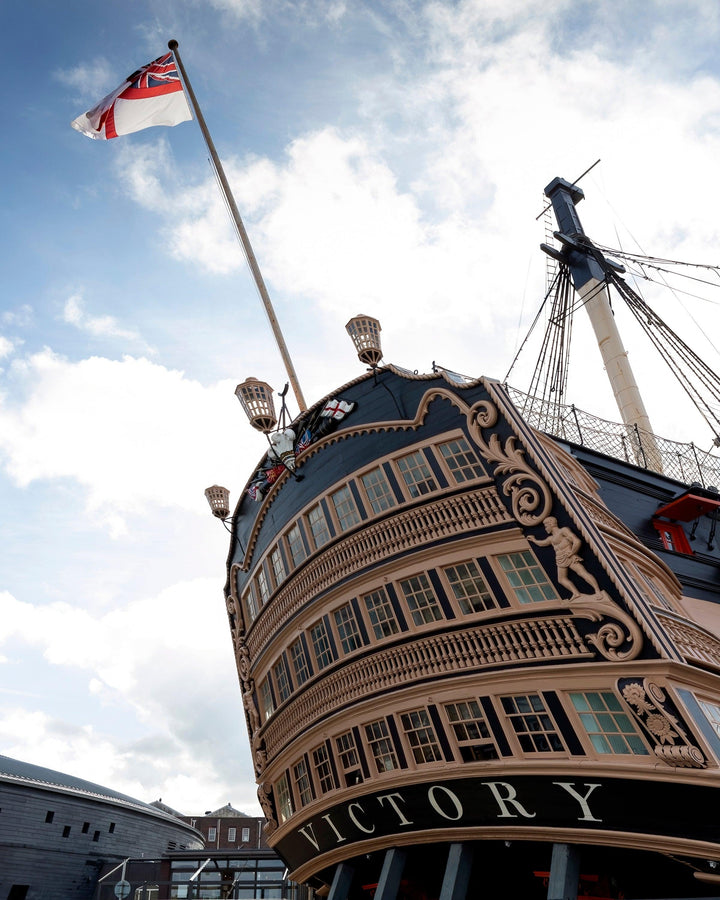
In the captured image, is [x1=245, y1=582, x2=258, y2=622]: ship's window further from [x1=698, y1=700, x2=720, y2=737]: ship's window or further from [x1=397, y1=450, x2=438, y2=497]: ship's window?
[x1=698, y1=700, x2=720, y2=737]: ship's window

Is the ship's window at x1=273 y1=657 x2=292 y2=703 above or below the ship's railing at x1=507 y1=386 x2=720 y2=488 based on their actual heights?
below

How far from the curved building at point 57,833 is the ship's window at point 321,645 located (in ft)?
95.4

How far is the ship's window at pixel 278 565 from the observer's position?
20797 millimetres

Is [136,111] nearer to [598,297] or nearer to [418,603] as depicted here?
[418,603]

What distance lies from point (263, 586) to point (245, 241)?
12852 mm

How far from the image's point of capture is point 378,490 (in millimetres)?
18188

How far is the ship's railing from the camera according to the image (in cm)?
2261

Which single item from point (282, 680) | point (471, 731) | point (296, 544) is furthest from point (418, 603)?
point (282, 680)

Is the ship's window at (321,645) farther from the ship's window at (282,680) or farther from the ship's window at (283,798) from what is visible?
the ship's window at (283,798)

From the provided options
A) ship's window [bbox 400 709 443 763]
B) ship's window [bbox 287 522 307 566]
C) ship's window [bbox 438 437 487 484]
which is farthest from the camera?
ship's window [bbox 287 522 307 566]

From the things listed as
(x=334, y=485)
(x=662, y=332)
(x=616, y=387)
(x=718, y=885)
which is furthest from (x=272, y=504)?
(x=662, y=332)

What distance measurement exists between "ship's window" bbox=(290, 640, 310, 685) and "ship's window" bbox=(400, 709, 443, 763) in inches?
163

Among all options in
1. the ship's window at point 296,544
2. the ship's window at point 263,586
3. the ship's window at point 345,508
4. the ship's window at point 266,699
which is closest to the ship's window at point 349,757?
the ship's window at point 266,699

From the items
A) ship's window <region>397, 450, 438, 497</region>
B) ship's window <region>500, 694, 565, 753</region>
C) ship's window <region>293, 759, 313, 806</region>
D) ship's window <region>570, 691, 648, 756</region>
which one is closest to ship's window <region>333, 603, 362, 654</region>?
ship's window <region>397, 450, 438, 497</region>
